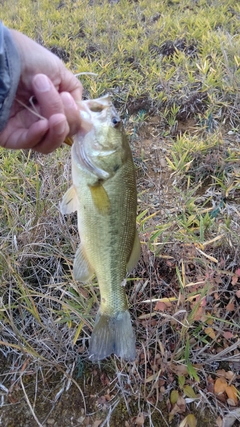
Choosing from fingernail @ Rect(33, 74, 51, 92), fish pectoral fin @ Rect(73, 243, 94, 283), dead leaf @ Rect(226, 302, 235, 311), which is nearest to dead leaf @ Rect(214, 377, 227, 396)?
dead leaf @ Rect(226, 302, 235, 311)

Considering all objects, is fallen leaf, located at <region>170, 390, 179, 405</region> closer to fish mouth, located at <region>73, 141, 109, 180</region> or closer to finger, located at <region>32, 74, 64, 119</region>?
fish mouth, located at <region>73, 141, 109, 180</region>

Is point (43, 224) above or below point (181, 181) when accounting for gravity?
above

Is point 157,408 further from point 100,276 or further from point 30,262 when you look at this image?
point 30,262

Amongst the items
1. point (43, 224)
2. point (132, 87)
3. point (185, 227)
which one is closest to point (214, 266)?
point (185, 227)

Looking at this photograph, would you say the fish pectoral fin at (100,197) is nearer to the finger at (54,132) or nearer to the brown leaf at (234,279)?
the finger at (54,132)

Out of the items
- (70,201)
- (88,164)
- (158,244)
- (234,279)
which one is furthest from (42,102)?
(234,279)

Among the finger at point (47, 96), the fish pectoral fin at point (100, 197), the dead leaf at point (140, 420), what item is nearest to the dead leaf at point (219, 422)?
the dead leaf at point (140, 420)
